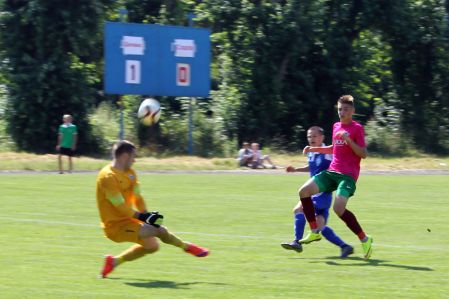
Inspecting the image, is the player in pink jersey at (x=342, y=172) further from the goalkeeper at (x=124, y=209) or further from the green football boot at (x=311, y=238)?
the goalkeeper at (x=124, y=209)

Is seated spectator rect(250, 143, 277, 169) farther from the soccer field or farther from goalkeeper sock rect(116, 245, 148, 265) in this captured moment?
goalkeeper sock rect(116, 245, 148, 265)

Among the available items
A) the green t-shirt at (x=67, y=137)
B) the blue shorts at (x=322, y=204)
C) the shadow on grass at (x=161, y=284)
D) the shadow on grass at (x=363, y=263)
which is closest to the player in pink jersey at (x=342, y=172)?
the shadow on grass at (x=363, y=263)

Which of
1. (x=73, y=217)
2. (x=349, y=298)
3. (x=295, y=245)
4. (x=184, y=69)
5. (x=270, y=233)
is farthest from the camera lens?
(x=184, y=69)

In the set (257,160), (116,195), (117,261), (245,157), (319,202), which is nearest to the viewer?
(116,195)

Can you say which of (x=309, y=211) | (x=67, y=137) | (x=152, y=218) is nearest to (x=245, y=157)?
(x=67, y=137)

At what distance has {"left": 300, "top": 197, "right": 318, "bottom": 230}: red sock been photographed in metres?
12.1

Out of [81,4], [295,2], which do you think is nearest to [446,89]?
[295,2]

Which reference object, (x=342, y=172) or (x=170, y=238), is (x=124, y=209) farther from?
(x=342, y=172)

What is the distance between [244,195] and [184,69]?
15098 mm

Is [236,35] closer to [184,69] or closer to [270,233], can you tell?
[184,69]

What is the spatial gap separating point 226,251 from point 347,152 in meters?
1.97

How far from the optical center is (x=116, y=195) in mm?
9898

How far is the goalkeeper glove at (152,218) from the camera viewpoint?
9.80 metres

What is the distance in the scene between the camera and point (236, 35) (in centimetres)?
3994
